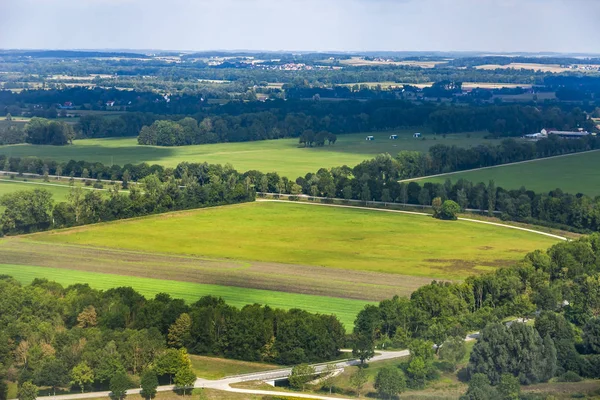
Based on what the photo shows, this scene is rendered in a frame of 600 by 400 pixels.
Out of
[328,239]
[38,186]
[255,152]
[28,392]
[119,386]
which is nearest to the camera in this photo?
[28,392]

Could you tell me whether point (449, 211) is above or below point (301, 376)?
above

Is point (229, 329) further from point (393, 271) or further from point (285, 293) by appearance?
point (393, 271)

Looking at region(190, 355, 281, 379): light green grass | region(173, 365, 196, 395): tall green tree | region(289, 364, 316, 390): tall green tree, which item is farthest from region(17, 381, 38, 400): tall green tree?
region(289, 364, 316, 390): tall green tree

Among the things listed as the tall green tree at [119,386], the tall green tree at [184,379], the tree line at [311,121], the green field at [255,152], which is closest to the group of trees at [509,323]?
the tall green tree at [184,379]

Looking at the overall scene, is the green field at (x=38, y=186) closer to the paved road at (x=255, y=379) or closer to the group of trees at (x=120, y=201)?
the group of trees at (x=120, y=201)

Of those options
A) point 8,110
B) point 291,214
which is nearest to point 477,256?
point 291,214

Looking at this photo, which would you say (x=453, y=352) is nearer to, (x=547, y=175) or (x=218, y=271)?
(x=218, y=271)

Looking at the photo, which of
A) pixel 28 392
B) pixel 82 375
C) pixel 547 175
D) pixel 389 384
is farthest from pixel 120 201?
pixel 547 175
